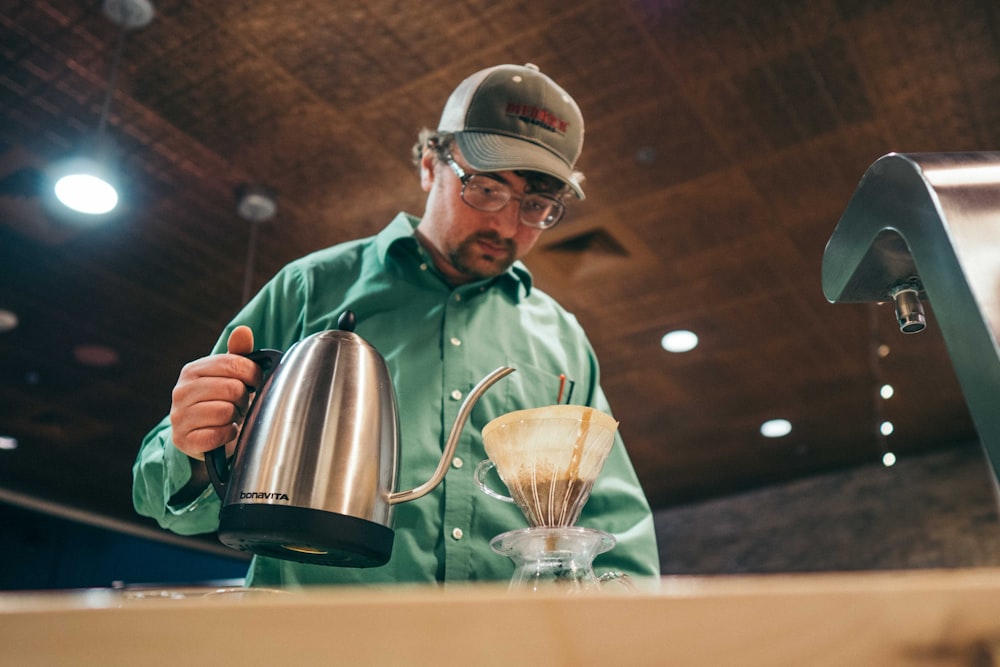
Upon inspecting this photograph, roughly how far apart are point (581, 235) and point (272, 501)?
13.1 ft

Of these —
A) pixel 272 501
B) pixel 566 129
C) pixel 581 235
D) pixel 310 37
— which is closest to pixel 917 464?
pixel 581 235

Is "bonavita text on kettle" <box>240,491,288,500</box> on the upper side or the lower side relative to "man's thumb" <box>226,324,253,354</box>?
lower

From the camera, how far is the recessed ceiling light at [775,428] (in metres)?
7.26

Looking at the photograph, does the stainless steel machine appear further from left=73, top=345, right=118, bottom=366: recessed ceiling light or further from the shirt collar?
left=73, top=345, right=118, bottom=366: recessed ceiling light

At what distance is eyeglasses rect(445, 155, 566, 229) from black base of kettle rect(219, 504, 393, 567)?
2.40ft

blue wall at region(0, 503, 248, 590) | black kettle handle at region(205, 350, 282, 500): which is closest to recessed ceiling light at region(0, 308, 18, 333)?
blue wall at region(0, 503, 248, 590)

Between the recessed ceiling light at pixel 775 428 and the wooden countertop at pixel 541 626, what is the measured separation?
728cm

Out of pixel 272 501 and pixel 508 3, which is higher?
pixel 508 3

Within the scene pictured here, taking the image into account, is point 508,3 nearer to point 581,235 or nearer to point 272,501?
point 581,235

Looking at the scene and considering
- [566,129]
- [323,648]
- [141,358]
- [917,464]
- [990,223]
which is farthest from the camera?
[917,464]

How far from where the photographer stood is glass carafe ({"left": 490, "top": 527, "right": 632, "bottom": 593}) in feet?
2.69

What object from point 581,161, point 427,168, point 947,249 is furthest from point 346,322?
point 581,161

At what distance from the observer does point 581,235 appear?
191 inches

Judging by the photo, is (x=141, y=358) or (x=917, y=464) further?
(x=917, y=464)
